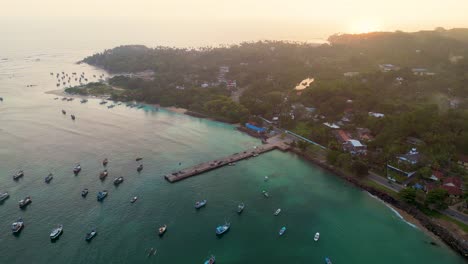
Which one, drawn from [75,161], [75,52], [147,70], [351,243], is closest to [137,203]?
[75,161]

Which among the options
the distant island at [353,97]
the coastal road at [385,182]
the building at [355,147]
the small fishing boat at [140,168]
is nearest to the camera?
the coastal road at [385,182]

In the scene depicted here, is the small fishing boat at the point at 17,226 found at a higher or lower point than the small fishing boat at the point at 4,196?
lower

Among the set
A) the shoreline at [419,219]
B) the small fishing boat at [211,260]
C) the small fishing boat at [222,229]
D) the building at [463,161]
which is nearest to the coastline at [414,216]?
the shoreline at [419,219]

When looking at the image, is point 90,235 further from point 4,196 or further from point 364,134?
point 364,134

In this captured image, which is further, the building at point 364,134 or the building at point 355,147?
the building at point 364,134

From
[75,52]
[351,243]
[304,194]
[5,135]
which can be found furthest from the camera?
[75,52]

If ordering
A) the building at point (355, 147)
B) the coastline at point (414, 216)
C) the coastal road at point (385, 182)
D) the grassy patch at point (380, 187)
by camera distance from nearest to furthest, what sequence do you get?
the coastline at point (414, 216) < the grassy patch at point (380, 187) < the coastal road at point (385, 182) < the building at point (355, 147)

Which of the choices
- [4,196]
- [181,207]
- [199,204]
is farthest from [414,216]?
[4,196]

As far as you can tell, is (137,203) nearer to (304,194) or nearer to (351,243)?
(304,194)

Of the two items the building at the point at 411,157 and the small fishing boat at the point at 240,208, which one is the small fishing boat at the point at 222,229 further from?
the building at the point at 411,157
